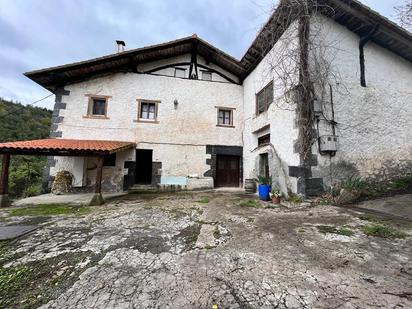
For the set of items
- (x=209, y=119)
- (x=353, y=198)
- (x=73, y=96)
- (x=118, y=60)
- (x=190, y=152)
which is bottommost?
(x=353, y=198)

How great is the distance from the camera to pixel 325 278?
1886mm

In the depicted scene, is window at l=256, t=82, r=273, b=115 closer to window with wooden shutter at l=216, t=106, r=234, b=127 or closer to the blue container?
window with wooden shutter at l=216, t=106, r=234, b=127

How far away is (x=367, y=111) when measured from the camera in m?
5.72

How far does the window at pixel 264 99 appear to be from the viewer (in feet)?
23.5

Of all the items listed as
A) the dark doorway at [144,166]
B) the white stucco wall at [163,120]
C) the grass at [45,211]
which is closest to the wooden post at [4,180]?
the grass at [45,211]

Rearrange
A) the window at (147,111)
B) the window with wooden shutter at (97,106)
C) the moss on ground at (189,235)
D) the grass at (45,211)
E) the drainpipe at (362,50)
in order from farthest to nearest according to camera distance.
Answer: the window at (147,111)
the window with wooden shutter at (97,106)
the drainpipe at (362,50)
the grass at (45,211)
the moss on ground at (189,235)

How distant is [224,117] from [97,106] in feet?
19.7

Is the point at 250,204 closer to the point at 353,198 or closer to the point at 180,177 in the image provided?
the point at 353,198

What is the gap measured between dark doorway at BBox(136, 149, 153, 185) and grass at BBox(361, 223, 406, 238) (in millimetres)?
7791

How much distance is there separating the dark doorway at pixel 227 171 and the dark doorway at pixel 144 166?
3.28 metres

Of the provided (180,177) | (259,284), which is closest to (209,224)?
(259,284)

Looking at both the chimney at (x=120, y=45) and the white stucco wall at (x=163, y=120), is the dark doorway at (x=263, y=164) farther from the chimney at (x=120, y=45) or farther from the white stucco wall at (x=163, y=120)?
the chimney at (x=120, y=45)

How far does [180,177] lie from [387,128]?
7.64 metres

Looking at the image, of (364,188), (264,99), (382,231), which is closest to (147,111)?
(264,99)
